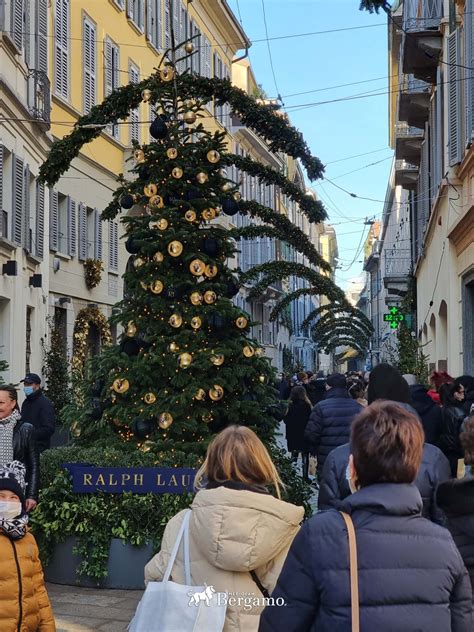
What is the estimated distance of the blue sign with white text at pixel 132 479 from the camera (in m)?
8.86

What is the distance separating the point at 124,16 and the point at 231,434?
2823 cm

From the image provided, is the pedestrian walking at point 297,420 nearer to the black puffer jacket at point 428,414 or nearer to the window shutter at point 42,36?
the black puffer jacket at point 428,414

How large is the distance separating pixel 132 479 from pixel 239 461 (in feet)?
16.2

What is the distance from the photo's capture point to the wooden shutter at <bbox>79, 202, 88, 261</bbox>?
27.2 meters

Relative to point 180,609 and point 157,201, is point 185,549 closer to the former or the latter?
point 180,609

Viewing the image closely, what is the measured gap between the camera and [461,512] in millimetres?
4449

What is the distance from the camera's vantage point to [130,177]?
3106 centimetres

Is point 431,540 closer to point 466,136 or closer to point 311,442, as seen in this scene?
point 311,442

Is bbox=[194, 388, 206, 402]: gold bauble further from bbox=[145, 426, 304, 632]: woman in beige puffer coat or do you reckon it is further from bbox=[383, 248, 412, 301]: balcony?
bbox=[383, 248, 412, 301]: balcony

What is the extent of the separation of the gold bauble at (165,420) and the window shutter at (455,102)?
881 cm

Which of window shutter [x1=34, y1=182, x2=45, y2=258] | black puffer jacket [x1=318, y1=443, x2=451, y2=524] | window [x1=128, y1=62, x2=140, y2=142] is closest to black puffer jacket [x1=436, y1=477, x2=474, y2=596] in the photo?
black puffer jacket [x1=318, y1=443, x2=451, y2=524]

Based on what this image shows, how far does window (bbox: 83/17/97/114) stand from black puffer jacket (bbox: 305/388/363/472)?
19.0 meters

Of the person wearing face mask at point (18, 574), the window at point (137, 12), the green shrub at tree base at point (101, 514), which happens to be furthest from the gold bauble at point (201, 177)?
the window at point (137, 12)

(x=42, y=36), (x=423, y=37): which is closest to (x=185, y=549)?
(x=423, y=37)
